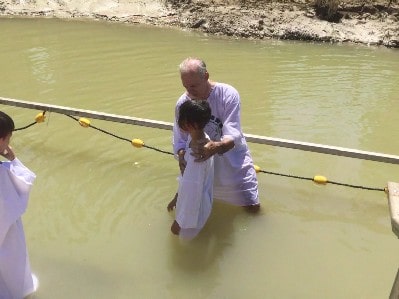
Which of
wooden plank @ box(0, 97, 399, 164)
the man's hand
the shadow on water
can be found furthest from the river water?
the man's hand

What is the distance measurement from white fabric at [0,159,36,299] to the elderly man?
1.13m

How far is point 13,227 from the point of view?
9.36ft

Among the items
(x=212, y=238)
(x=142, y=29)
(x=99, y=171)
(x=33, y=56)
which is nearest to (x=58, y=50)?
(x=33, y=56)

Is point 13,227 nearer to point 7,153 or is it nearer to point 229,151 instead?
point 7,153

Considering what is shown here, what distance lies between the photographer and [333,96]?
716cm

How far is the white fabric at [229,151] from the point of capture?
11.9ft

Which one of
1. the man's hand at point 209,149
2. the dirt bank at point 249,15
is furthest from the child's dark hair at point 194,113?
the dirt bank at point 249,15

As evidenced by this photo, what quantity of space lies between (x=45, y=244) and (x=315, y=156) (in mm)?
2902

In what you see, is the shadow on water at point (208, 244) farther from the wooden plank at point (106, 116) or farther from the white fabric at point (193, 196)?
the wooden plank at point (106, 116)

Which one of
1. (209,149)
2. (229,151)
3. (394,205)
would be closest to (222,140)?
(209,149)

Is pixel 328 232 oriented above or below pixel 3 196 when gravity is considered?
below

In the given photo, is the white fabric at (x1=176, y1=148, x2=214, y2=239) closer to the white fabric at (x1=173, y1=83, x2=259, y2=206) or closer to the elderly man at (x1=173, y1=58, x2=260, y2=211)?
the elderly man at (x1=173, y1=58, x2=260, y2=211)

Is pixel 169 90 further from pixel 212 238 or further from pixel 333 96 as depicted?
pixel 212 238

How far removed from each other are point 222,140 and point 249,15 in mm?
8507
